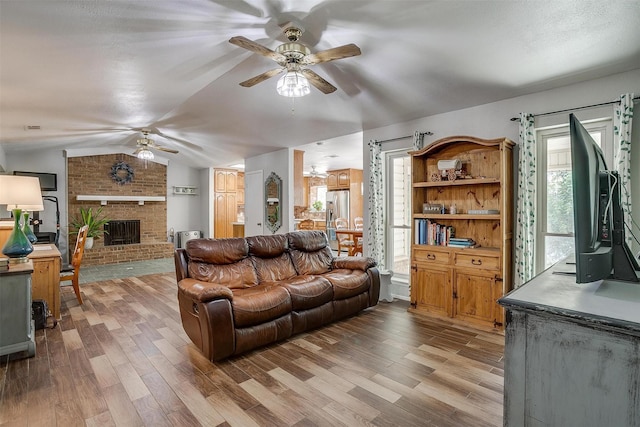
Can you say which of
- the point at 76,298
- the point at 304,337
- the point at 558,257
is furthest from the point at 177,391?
the point at 558,257

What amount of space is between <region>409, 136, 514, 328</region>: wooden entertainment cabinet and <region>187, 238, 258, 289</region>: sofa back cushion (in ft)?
6.49

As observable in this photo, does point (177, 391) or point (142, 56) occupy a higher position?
point (142, 56)

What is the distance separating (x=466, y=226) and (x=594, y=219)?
106 inches

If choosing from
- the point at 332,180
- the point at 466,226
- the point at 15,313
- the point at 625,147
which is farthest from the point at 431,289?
the point at 332,180

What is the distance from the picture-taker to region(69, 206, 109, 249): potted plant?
23.0ft

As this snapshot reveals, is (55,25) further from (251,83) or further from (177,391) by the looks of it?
(177,391)

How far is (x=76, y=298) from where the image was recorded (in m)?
4.56

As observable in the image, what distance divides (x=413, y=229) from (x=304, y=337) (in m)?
1.84

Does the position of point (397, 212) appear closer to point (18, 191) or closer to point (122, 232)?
point (18, 191)

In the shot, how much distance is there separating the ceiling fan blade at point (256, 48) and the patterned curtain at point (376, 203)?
2.39 metres

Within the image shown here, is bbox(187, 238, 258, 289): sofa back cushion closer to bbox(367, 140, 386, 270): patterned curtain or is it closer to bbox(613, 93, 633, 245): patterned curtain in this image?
bbox(367, 140, 386, 270): patterned curtain

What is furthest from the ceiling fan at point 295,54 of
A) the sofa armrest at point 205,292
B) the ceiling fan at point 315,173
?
the ceiling fan at point 315,173

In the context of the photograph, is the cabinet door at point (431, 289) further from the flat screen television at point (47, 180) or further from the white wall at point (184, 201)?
the flat screen television at point (47, 180)

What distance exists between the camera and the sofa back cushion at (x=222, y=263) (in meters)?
3.24
